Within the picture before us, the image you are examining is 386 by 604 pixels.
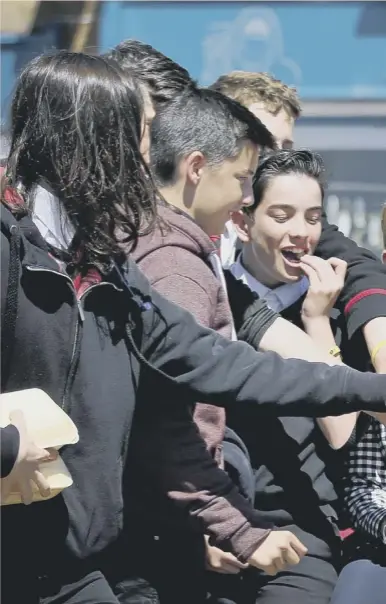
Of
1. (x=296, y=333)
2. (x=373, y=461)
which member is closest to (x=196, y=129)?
(x=296, y=333)

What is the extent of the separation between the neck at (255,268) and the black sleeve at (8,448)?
1177mm

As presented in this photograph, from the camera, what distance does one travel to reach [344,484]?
8.50ft

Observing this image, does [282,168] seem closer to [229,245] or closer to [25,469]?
[229,245]

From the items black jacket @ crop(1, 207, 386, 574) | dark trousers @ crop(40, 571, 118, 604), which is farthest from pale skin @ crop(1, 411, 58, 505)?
dark trousers @ crop(40, 571, 118, 604)

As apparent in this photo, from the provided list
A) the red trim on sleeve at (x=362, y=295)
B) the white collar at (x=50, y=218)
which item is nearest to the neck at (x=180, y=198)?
the red trim on sleeve at (x=362, y=295)

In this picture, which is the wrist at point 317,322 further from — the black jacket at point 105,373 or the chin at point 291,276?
the black jacket at point 105,373

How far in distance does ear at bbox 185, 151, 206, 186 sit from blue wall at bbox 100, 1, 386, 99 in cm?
234

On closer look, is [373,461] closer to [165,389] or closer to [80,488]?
[165,389]

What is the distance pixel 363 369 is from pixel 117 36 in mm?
2599

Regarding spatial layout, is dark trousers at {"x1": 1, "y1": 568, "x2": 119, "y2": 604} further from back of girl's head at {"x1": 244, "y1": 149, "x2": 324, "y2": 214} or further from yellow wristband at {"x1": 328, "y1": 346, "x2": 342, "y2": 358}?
back of girl's head at {"x1": 244, "y1": 149, "x2": 324, "y2": 214}

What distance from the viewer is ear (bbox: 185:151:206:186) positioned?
8.16 feet

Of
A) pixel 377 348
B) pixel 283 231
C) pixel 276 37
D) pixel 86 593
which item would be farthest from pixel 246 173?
pixel 276 37

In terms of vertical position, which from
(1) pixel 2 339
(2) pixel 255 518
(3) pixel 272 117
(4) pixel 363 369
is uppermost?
(3) pixel 272 117

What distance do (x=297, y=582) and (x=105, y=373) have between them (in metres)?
Answer: 0.90
